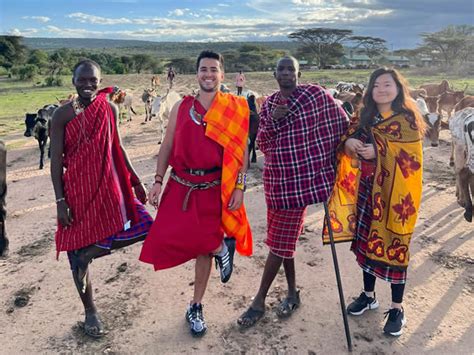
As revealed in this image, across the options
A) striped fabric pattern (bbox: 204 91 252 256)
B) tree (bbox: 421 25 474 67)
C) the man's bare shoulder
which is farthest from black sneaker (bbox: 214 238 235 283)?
tree (bbox: 421 25 474 67)

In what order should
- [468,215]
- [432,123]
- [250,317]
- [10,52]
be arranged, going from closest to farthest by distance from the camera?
[250,317], [468,215], [432,123], [10,52]

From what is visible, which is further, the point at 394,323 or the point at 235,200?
the point at 394,323

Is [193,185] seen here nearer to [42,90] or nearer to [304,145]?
[304,145]

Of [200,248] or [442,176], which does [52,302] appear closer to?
[200,248]

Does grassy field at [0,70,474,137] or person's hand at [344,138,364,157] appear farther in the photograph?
grassy field at [0,70,474,137]

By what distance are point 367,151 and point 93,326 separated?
7.94 feet

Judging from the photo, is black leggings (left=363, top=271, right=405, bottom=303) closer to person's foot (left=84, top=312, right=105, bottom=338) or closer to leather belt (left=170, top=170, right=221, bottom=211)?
leather belt (left=170, top=170, right=221, bottom=211)

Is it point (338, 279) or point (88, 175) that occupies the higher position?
point (88, 175)

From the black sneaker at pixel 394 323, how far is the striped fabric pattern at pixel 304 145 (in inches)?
41.7

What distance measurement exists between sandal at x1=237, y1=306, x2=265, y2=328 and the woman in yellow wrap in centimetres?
92

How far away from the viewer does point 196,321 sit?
10.5ft

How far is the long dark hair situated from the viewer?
2896mm

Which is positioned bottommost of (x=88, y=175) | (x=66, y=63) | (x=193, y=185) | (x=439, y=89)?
(x=439, y=89)

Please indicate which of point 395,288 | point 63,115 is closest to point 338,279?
point 395,288
